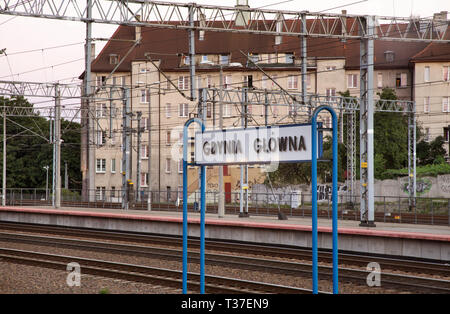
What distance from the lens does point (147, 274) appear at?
1720 centimetres

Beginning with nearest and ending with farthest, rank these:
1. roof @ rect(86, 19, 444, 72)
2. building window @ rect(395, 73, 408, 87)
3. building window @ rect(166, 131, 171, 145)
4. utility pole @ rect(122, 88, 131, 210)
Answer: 1. utility pole @ rect(122, 88, 131, 210)
2. roof @ rect(86, 19, 444, 72)
3. building window @ rect(166, 131, 171, 145)
4. building window @ rect(395, 73, 408, 87)

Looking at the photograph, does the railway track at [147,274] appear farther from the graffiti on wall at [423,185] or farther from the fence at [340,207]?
the graffiti on wall at [423,185]

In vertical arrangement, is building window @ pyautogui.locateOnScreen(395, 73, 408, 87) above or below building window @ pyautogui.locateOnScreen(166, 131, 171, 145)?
above

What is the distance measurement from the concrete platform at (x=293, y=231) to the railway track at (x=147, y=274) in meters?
7.44

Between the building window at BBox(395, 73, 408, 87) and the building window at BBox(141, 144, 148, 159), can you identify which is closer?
the building window at BBox(141, 144, 148, 159)

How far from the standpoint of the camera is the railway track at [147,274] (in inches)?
570

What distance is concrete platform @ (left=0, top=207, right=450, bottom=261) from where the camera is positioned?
20.6 metres

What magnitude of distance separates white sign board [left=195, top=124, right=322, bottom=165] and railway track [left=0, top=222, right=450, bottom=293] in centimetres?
671

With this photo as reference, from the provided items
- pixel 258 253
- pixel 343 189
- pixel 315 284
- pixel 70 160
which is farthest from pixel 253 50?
pixel 315 284

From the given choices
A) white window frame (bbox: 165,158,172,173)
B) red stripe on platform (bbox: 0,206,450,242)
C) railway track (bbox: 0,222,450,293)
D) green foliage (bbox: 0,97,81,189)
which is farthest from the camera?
green foliage (bbox: 0,97,81,189)

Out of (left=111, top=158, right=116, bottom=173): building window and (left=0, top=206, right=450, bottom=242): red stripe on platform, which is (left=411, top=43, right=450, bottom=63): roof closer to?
(left=111, top=158, right=116, bottom=173): building window

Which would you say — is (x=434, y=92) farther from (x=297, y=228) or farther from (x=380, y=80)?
(x=297, y=228)

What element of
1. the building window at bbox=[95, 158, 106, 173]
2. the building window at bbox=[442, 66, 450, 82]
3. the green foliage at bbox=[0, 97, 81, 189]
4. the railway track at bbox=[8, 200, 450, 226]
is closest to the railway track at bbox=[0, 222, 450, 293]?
the railway track at bbox=[8, 200, 450, 226]

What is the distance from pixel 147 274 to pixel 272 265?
143 inches
